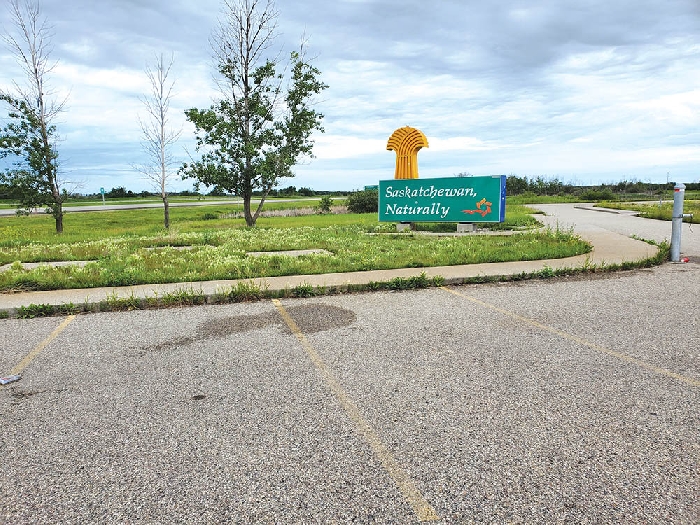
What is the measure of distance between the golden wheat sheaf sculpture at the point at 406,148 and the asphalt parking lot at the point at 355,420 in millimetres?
14717

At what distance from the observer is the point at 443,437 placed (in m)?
3.42

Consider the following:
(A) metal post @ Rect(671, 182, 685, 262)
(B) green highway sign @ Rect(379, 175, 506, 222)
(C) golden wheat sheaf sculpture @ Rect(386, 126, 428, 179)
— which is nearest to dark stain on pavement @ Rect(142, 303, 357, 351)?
(A) metal post @ Rect(671, 182, 685, 262)

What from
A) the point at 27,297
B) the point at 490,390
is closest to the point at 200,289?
the point at 27,297

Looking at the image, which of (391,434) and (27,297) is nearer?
(391,434)

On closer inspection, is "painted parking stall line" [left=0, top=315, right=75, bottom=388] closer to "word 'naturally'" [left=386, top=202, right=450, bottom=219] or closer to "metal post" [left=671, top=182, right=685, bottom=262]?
"metal post" [left=671, top=182, right=685, bottom=262]

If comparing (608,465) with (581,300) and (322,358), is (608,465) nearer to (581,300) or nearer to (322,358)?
(322,358)

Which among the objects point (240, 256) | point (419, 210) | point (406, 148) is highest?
point (406, 148)

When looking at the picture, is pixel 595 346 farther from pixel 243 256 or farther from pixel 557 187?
pixel 557 187

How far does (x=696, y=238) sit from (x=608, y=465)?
55.0 ft

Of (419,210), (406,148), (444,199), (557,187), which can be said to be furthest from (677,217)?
(557,187)

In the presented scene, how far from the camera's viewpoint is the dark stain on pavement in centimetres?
596

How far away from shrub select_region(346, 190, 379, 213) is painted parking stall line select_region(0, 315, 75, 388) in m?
36.8

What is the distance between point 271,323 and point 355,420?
3123 mm

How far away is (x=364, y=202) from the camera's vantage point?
43031mm
